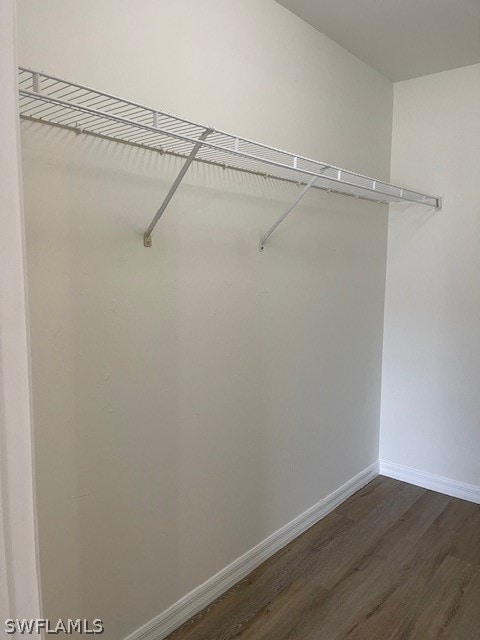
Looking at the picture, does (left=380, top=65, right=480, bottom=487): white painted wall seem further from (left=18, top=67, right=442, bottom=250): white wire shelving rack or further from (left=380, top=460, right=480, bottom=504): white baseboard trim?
(left=18, top=67, right=442, bottom=250): white wire shelving rack

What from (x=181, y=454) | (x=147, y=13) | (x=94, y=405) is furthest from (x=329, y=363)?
(x=147, y=13)

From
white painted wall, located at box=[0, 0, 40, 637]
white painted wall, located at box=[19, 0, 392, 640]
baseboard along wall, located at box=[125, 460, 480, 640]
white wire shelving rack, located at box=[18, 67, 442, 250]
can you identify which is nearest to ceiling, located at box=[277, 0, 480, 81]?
white painted wall, located at box=[19, 0, 392, 640]

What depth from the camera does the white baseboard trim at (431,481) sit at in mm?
2775

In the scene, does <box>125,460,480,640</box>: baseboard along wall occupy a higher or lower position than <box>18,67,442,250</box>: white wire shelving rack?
lower

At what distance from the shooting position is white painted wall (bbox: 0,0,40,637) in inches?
24.4

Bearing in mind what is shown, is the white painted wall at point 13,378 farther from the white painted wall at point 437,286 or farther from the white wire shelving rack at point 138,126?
the white painted wall at point 437,286

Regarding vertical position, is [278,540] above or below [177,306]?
below

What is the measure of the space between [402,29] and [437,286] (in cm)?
131

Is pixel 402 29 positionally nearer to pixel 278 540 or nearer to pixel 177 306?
pixel 177 306

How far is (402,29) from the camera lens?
Result: 2.22m

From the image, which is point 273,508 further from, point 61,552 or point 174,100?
point 174,100

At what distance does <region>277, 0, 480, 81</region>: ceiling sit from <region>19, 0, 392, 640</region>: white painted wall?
0.09 meters

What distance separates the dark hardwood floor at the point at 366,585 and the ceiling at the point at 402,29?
235 centimetres

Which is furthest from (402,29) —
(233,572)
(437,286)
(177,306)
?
(233,572)
